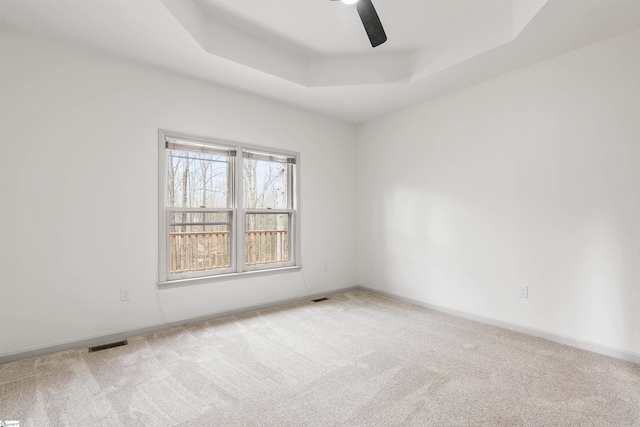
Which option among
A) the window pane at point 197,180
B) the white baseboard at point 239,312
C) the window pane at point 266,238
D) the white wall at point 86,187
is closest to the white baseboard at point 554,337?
the white baseboard at point 239,312

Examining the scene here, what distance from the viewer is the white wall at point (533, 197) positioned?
249 cm

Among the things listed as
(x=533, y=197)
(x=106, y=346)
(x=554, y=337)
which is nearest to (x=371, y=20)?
(x=533, y=197)

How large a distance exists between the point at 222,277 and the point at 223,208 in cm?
78

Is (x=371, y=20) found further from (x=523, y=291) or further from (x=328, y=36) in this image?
(x=523, y=291)

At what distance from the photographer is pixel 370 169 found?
465 centimetres

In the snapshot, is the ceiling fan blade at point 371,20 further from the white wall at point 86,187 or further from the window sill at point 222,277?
the window sill at point 222,277

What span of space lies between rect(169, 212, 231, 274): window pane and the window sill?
15 centimetres

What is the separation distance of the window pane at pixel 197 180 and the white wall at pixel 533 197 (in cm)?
227

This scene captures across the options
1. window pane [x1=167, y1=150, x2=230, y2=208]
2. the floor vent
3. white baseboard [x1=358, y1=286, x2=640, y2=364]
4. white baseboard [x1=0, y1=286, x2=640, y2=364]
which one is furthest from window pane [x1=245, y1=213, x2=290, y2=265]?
white baseboard [x1=358, y1=286, x2=640, y2=364]

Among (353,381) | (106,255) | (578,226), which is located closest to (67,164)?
(106,255)

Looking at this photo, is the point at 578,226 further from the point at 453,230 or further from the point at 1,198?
the point at 1,198

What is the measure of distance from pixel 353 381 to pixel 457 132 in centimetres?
287

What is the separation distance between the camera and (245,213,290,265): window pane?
3.91 meters

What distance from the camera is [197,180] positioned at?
3.44 meters
